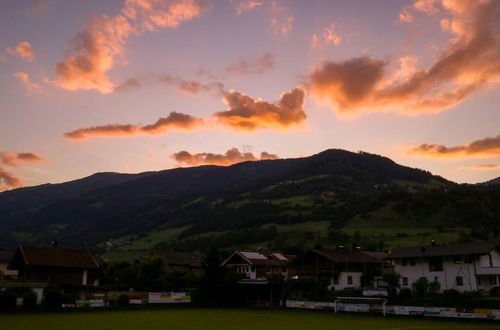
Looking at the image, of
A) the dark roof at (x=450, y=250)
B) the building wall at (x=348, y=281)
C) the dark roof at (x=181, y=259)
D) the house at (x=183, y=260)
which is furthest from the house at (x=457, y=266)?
the dark roof at (x=181, y=259)

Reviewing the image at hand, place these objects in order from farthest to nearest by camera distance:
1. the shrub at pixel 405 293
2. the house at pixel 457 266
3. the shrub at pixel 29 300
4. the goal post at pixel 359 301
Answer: the house at pixel 457 266 < the shrub at pixel 405 293 < the goal post at pixel 359 301 < the shrub at pixel 29 300

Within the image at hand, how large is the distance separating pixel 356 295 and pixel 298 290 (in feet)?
39.4

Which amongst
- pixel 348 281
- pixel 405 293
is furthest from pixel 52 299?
pixel 405 293

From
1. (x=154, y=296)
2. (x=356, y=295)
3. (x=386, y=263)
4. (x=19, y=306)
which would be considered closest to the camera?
(x=19, y=306)

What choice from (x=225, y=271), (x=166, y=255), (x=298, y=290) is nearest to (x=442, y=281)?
(x=298, y=290)

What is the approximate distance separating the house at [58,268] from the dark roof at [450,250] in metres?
52.3

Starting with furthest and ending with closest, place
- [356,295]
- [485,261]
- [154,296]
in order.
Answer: [154,296] < [356,295] < [485,261]

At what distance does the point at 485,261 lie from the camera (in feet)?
203

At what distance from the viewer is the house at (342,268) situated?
78.1m

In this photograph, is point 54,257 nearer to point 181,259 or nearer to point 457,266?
point 181,259

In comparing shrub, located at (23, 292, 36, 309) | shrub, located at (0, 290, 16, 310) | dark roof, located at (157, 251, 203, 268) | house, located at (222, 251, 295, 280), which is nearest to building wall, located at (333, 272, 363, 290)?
house, located at (222, 251, 295, 280)

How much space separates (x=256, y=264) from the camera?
309ft

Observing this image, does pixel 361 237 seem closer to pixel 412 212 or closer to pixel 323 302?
Result: pixel 412 212

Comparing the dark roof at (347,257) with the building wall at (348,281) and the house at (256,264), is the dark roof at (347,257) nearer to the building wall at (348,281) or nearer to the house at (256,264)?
the building wall at (348,281)
